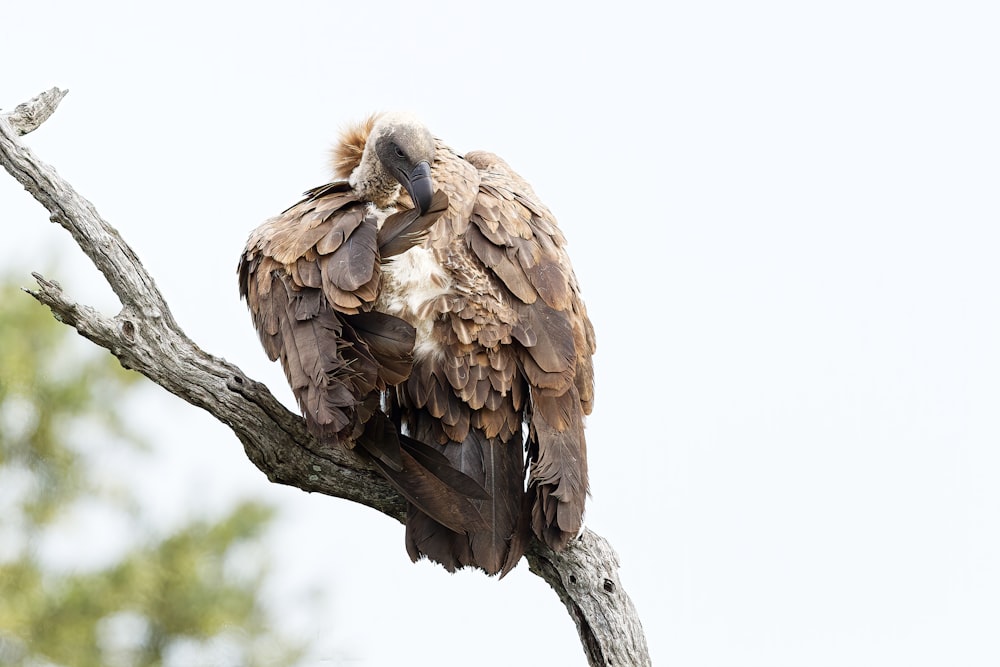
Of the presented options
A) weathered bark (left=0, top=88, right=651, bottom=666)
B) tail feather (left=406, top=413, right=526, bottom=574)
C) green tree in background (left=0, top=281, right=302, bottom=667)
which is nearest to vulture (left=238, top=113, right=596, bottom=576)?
tail feather (left=406, top=413, right=526, bottom=574)

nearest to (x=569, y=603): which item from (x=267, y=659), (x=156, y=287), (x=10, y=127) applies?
(x=156, y=287)

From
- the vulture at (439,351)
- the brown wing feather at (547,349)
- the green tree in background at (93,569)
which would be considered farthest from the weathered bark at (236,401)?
the green tree in background at (93,569)

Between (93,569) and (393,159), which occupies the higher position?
(393,159)

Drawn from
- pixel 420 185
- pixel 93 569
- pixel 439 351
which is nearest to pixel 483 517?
pixel 439 351

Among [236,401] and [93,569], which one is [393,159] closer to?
[236,401]

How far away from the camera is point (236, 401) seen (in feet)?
10.1

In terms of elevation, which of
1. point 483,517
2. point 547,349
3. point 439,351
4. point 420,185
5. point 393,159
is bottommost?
point 483,517

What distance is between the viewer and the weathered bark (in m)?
3.05

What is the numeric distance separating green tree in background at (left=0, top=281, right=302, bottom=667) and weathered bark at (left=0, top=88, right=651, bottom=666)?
1728 millimetres

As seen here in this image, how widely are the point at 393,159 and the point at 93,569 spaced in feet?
8.51

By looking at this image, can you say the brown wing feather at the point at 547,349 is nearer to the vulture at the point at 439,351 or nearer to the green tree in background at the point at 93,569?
the vulture at the point at 439,351

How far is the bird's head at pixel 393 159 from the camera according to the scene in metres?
3.19

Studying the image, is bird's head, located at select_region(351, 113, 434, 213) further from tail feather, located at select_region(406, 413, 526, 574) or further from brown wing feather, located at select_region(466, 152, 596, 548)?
tail feather, located at select_region(406, 413, 526, 574)

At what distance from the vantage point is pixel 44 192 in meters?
3.11
